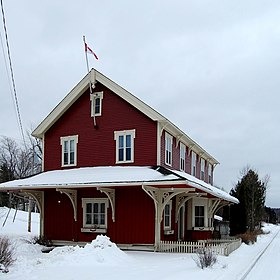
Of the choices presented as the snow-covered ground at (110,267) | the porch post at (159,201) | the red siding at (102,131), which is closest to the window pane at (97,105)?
the red siding at (102,131)

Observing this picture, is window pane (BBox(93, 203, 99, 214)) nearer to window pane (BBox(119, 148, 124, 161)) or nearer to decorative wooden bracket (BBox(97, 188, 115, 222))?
decorative wooden bracket (BBox(97, 188, 115, 222))

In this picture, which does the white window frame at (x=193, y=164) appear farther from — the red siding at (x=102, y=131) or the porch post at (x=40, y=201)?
the porch post at (x=40, y=201)

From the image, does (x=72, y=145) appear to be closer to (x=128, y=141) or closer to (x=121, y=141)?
(x=121, y=141)

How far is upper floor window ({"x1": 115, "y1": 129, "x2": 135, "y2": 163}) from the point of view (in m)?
22.3

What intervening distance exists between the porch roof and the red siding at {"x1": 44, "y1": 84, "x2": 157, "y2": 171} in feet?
1.90

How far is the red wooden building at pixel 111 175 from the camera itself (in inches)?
821

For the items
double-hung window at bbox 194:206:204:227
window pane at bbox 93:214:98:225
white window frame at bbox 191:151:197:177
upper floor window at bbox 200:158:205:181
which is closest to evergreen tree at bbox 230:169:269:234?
upper floor window at bbox 200:158:205:181

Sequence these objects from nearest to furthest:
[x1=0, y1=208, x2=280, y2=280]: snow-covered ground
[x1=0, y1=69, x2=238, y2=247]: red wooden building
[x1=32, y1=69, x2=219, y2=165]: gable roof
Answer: [x1=0, y1=208, x2=280, y2=280]: snow-covered ground, [x1=0, y1=69, x2=238, y2=247]: red wooden building, [x1=32, y1=69, x2=219, y2=165]: gable roof

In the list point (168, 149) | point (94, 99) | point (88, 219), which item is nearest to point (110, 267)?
point (88, 219)

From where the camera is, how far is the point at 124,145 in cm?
2255

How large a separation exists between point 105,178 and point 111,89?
501 centimetres

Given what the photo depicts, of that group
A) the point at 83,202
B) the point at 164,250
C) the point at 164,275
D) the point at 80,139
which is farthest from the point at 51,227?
the point at 164,275

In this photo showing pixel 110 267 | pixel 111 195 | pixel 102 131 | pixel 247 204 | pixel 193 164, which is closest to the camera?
pixel 110 267

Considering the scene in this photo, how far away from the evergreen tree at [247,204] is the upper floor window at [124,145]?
1717cm
